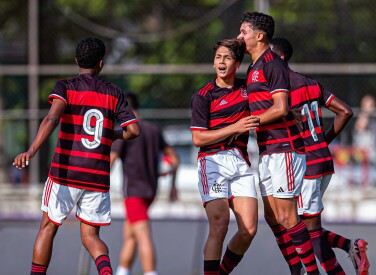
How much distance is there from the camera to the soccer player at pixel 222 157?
751 cm

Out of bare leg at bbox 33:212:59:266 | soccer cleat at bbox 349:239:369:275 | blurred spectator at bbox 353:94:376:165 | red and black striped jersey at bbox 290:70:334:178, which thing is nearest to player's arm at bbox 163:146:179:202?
red and black striped jersey at bbox 290:70:334:178

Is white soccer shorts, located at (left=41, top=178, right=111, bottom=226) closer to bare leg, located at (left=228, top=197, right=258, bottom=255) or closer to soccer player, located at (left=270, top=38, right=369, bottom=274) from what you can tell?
bare leg, located at (left=228, top=197, right=258, bottom=255)

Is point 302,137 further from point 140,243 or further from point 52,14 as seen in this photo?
point 52,14

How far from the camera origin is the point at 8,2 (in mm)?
16297

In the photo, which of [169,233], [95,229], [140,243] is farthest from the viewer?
[169,233]

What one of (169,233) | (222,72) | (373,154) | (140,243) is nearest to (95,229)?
(222,72)

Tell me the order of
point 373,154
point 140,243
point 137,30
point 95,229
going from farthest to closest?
1. point 137,30
2. point 373,154
3. point 140,243
4. point 95,229

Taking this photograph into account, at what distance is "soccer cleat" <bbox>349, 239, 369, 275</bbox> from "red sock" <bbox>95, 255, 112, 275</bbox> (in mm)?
1986

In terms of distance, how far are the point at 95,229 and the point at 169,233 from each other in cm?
369

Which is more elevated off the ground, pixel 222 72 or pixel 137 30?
pixel 137 30

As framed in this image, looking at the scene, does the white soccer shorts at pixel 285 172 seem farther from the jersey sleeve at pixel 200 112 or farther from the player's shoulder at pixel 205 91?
the player's shoulder at pixel 205 91

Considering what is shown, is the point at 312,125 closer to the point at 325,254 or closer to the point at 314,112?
the point at 314,112

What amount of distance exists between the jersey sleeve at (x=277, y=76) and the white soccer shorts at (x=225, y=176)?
623 millimetres

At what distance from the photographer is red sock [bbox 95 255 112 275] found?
723 cm
